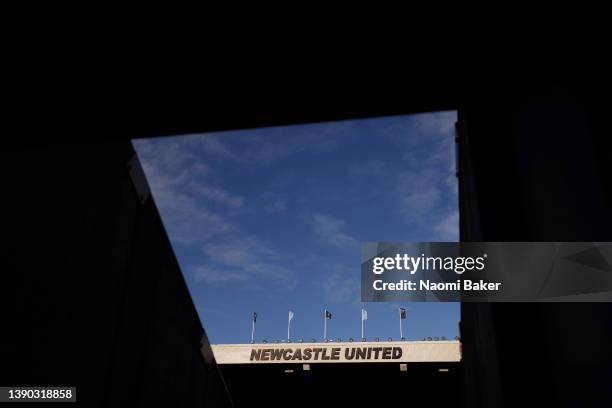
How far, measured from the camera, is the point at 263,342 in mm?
32500

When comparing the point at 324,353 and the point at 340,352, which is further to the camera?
the point at 324,353

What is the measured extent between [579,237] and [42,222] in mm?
5938

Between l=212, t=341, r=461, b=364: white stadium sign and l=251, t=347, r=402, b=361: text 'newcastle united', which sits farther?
l=251, t=347, r=402, b=361: text 'newcastle united'

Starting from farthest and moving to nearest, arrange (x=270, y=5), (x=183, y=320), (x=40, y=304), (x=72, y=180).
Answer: (x=183, y=320), (x=72, y=180), (x=40, y=304), (x=270, y=5)

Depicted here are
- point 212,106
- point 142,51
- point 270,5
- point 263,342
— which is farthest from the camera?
point 263,342

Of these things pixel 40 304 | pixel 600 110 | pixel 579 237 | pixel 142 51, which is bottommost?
pixel 40 304

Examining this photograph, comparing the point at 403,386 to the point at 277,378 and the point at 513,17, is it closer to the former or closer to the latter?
the point at 277,378

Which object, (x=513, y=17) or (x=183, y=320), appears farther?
(x=183, y=320)

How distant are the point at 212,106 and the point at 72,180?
2740 mm

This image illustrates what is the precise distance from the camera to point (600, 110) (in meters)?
4.50

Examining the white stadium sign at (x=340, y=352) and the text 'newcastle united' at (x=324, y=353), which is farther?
the text 'newcastle united' at (x=324, y=353)

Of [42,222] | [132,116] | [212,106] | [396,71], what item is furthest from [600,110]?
[42,222]

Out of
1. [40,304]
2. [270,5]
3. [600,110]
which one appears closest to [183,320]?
[40,304]

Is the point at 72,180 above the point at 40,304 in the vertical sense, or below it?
above
